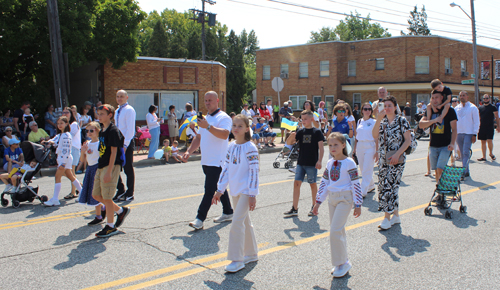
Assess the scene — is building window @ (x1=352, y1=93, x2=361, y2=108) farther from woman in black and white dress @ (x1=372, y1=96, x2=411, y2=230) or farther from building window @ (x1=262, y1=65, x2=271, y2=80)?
woman in black and white dress @ (x1=372, y1=96, x2=411, y2=230)

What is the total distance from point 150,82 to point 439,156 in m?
16.6

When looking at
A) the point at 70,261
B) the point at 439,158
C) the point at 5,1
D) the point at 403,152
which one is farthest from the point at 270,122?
the point at 70,261

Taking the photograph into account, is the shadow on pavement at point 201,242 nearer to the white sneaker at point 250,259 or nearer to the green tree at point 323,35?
the white sneaker at point 250,259

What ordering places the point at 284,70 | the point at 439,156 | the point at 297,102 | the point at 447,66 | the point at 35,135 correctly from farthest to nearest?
1. the point at 284,70
2. the point at 297,102
3. the point at 447,66
4. the point at 35,135
5. the point at 439,156

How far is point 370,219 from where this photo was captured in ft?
22.1

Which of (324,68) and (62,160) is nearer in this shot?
(62,160)

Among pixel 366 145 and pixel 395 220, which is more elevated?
pixel 366 145

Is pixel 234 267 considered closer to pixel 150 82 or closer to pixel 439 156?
pixel 439 156

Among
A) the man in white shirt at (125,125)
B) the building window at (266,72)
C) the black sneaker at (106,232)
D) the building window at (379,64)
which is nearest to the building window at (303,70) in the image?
the building window at (266,72)

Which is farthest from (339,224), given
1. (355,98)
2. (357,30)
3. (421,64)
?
(357,30)

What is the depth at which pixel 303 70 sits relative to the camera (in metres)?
41.6

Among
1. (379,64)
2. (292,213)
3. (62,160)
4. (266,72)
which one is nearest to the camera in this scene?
(292,213)

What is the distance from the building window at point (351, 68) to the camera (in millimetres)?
39531

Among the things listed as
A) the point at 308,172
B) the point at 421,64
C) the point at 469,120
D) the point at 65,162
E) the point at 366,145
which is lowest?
the point at 308,172
